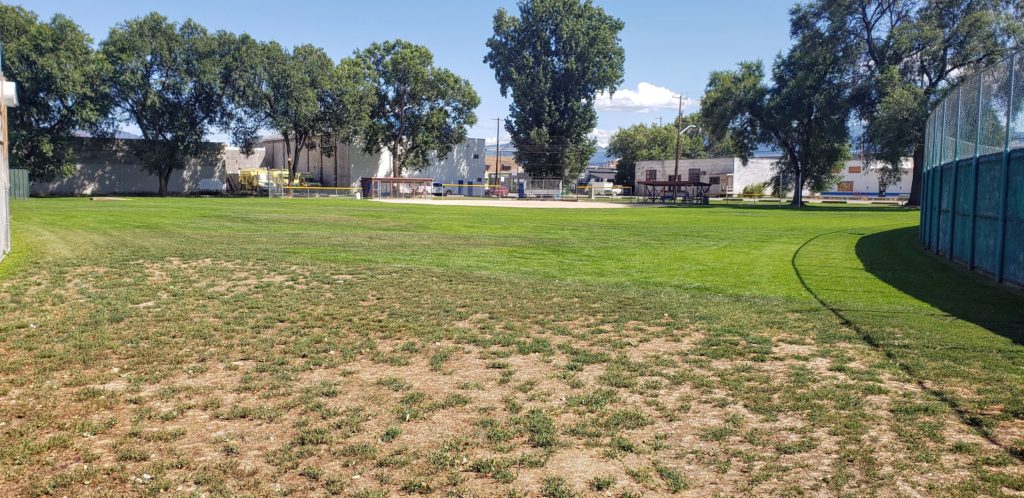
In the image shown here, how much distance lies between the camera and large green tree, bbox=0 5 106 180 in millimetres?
56250

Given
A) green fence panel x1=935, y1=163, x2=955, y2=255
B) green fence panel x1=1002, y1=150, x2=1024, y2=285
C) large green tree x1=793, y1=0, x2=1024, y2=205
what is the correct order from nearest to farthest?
green fence panel x1=1002, y1=150, x2=1024, y2=285 → green fence panel x1=935, y1=163, x2=955, y2=255 → large green tree x1=793, y1=0, x2=1024, y2=205

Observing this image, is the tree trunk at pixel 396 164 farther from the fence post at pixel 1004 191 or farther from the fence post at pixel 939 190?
the fence post at pixel 1004 191

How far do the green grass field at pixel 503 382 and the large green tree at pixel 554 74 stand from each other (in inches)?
3027

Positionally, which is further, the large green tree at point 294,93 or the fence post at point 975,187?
the large green tree at point 294,93

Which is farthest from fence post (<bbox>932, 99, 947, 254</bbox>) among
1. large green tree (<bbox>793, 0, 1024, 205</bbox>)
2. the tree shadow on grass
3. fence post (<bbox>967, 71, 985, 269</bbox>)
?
large green tree (<bbox>793, 0, 1024, 205</bbox>)

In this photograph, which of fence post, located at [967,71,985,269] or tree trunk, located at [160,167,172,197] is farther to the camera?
tree trunk, located at [160,167,172,197]

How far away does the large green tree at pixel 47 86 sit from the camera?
185 feet

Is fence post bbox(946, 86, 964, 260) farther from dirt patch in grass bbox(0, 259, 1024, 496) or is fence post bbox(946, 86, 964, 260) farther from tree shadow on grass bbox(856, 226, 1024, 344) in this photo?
dirt patch in grass bbox(0, 259, 1024, 496)

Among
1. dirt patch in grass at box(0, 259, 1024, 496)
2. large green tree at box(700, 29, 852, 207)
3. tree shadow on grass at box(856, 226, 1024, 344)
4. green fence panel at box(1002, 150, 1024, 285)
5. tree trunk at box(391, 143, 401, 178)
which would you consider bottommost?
dirt patch in grass at box(0, 259, 1024, 496)

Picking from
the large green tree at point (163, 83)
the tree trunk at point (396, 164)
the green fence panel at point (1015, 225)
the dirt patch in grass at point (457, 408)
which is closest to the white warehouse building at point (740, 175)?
the tree trunk at point (396, 164)

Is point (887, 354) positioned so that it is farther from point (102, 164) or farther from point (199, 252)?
point (102, 164)

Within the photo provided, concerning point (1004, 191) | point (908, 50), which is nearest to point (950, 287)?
point (1004, 191)

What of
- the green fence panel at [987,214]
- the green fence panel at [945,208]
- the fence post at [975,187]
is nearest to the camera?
the green fence panel at [987,214]

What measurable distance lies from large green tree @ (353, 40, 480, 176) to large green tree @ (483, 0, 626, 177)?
8279mm
